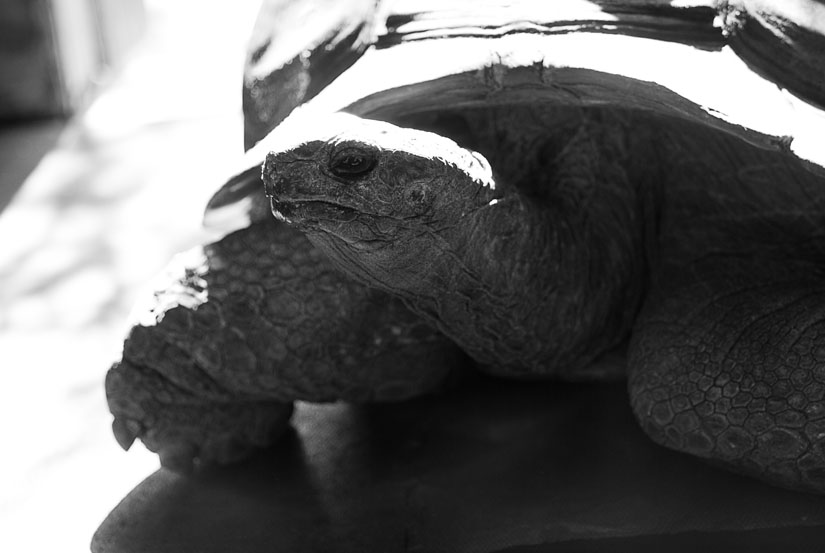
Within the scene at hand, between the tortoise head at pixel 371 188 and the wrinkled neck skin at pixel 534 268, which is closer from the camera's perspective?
the tortoise head at pixel 371 188

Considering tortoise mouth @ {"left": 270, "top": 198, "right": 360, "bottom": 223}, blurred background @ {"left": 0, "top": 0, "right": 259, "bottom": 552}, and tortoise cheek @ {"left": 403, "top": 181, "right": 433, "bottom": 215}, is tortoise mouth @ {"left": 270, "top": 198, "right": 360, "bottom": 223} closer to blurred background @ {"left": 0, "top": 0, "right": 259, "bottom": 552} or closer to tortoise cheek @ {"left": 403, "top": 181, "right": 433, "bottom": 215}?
tortoise cheek @ {"left": 403, "top": 181, "right": 433, "bottom": 215}

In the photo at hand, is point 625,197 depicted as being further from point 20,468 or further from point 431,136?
point 20,468

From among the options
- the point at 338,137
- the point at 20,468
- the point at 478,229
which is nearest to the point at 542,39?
the point at 478,229

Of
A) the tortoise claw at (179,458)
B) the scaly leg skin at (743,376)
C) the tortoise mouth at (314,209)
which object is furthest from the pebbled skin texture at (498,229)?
the tortoise claw at (179,458)

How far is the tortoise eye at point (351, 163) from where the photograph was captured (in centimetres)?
134

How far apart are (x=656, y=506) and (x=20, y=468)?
1.07 meters

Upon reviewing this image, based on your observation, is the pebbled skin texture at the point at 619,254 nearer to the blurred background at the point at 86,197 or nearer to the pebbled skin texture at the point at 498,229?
the pebbled skin texture at the point at 498,229

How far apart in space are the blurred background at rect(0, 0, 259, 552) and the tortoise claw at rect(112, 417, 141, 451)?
0.11m

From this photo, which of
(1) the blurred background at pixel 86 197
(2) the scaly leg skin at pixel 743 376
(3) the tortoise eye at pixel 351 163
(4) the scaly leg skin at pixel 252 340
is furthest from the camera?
(1) the blurred background at pixel 86 197

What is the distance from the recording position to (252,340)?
6.14 feet

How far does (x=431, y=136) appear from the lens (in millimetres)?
1419

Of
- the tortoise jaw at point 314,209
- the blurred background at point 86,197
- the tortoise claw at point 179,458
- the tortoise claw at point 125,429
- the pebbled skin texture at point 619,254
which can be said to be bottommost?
the blurred background at point 86,197

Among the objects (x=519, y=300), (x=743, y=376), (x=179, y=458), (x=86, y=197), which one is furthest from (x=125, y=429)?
(x=86, y=197)

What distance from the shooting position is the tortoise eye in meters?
1.34
